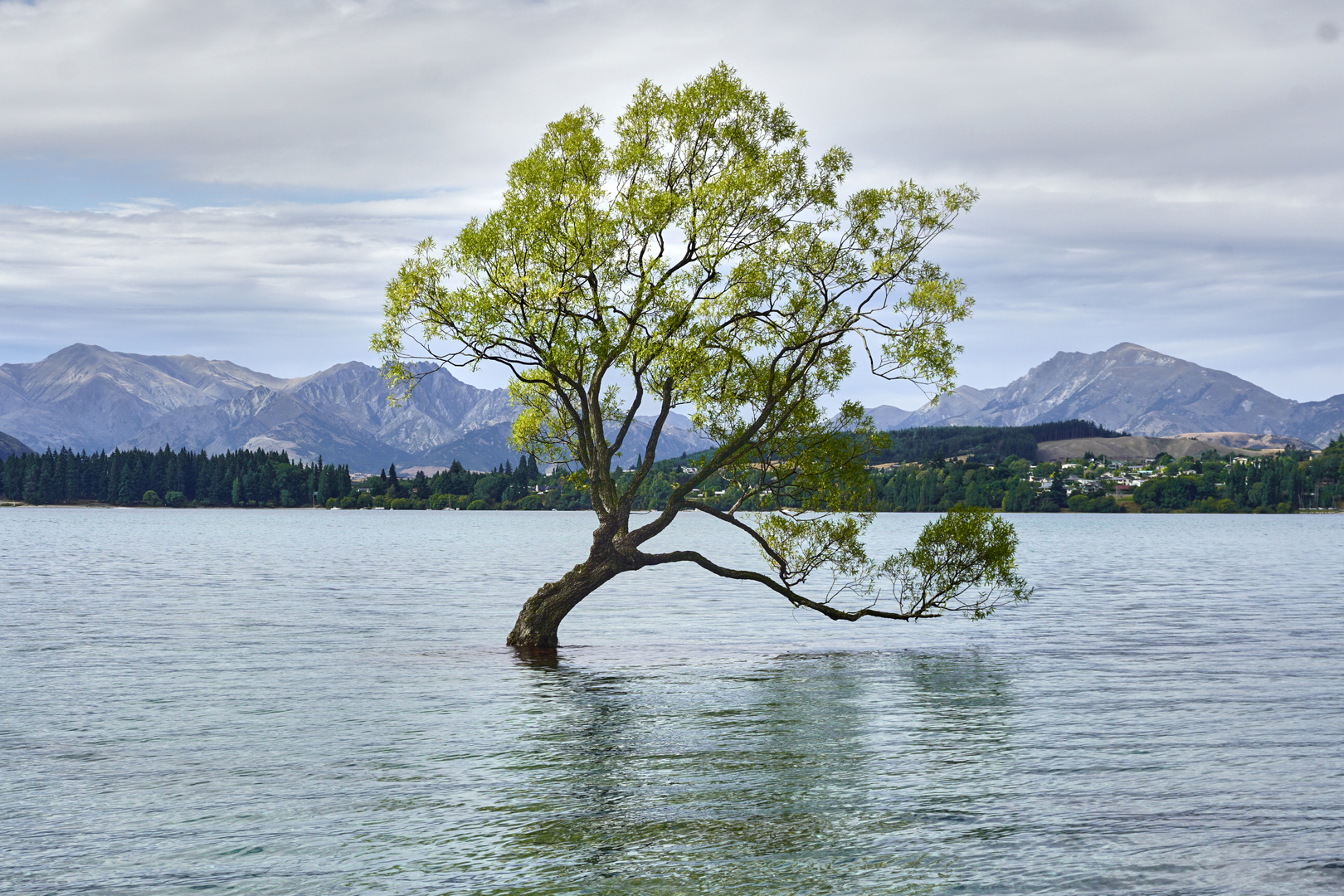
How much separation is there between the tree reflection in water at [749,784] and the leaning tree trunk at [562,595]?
15.8 ft

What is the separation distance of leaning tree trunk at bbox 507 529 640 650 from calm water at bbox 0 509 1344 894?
1.75m

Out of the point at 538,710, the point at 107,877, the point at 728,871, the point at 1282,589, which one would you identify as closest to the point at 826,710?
the point at 538,710

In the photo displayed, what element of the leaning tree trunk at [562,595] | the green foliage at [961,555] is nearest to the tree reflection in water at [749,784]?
the leaning tree trunk at [562,595]

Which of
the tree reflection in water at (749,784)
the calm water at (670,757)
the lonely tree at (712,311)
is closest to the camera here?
the tree reflection in water at (749,784)

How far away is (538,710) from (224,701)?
9.82 meters

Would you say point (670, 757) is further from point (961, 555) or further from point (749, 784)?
point (961, 555)

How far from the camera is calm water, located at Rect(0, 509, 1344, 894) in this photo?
57.8 feet

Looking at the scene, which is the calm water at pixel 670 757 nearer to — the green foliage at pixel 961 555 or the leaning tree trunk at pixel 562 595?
the leaning tree trunk at pixel 562 595

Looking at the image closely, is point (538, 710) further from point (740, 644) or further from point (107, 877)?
point (740, 644)

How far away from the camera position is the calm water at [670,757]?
17609 mm

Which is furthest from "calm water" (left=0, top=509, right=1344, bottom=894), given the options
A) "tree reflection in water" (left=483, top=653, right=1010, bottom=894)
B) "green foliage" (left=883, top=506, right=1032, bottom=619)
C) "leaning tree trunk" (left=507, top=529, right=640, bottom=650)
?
"green foliage" (left=883, top=506, right=1032, bottom=619)

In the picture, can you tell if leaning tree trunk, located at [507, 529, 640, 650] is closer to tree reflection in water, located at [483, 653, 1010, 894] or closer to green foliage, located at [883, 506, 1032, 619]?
tree reflection in water, located at [483, 653, 1010, 894]

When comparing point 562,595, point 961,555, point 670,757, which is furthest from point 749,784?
point 961,555

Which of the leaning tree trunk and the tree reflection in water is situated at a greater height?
the leaning tree trunk
